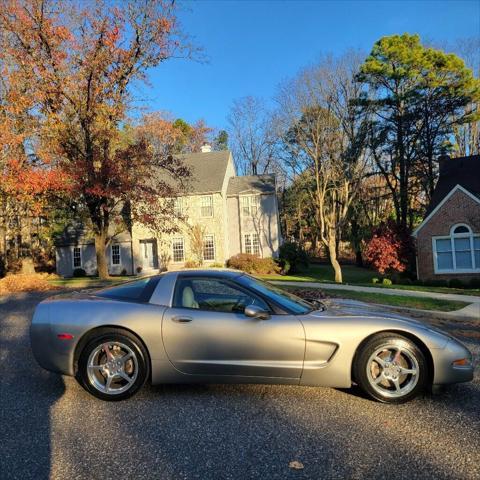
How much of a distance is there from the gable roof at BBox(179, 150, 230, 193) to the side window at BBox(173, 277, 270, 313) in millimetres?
24929

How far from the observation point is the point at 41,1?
15.5 m

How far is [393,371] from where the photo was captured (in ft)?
13.1

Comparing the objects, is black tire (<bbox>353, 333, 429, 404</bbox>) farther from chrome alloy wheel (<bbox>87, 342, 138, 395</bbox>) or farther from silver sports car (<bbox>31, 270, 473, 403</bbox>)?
chrome alloy wheel (<bbox>87, 342, 138, 395</bbox>)

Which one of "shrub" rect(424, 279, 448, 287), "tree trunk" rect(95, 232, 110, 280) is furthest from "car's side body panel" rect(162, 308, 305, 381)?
"shrub" rect(424, 279, 448, 287)

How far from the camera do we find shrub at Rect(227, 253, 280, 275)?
2705 centimetres

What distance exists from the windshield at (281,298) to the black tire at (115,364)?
134 cm

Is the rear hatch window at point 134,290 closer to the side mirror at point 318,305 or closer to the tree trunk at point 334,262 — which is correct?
the side mirror at point 318,305

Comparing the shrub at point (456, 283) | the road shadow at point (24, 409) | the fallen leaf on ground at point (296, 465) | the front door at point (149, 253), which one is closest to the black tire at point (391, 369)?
the fallen leaf on ground at point (296, 465)

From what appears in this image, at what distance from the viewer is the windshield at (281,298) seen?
14.1ft

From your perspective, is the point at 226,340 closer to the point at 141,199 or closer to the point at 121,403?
the point at 121,403

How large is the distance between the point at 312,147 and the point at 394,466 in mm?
23304

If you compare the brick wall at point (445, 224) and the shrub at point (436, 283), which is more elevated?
the brick wall at point (445, 224)

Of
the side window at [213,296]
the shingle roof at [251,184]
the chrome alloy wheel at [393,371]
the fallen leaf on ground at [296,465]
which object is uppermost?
the shingle roof at [251,184]

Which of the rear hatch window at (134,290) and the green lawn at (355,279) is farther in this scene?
the green lawn at (355,279)
